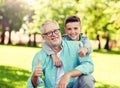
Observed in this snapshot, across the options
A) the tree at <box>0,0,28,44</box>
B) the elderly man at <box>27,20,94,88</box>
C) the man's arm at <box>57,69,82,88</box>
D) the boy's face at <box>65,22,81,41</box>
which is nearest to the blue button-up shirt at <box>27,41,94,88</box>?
the elderly man at <box>27,20,94,88</box>

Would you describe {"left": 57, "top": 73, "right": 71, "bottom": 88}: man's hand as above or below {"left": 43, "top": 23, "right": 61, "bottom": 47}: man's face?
below

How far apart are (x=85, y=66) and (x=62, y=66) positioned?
0.44 m

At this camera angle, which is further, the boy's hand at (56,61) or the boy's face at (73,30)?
the boy's face at (73,30)

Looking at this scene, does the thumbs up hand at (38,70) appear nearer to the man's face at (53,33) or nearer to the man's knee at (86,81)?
the man's face at (53,33)

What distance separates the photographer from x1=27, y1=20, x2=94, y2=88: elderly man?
6.22 metres

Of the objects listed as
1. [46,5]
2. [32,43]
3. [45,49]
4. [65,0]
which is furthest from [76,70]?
[32,43]

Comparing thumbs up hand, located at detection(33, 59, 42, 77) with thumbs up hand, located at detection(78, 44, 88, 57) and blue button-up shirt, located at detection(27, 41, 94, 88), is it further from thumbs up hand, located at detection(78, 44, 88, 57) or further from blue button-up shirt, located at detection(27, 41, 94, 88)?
thumbs up hand, located at detection(78, 44, 88, 57)

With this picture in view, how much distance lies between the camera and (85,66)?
20.8 feet

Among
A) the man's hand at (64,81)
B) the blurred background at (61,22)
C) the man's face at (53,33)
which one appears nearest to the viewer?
the man's hand at (64,81)

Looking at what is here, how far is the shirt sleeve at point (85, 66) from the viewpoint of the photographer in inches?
247

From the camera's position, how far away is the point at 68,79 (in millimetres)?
6137

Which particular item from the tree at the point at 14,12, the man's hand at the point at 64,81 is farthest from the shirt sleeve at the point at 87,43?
the tree at the point at 14,12

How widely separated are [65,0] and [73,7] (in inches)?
93.7

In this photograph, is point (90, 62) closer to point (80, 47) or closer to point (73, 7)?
point (80, 47)
